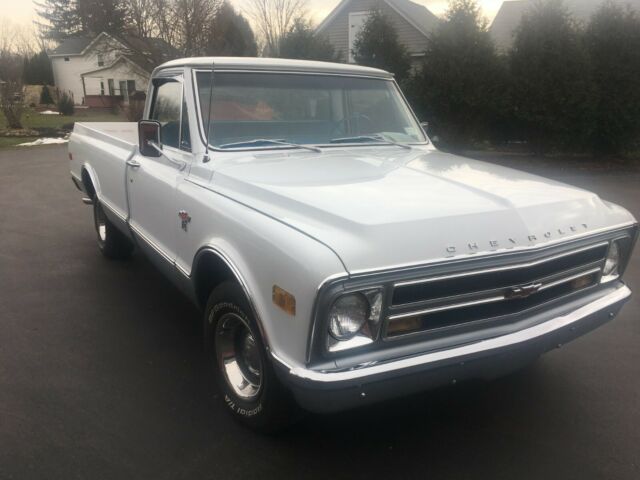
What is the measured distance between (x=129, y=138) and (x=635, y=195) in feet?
27.5

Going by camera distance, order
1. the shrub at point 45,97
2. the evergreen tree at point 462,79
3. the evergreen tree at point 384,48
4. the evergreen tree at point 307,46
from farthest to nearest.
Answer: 1. the shrub at point 45,97
2. the evergreen tree at point 307,46
3. the evergreen tree at point 384,48
4. the evergreen tree at point 462,79

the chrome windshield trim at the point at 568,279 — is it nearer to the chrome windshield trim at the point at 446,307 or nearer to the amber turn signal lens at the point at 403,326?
the chrome windshield trim at the point at 446,307

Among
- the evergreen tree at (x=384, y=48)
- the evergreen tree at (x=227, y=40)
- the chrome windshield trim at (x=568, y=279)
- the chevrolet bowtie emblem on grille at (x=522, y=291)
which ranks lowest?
the chrome windshield trim at (x=568, y=279)

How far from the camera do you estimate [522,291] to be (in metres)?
2.41

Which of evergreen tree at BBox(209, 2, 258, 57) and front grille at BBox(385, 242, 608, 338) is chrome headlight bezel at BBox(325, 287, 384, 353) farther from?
evergreen tree at BBox(209, 2, 258, 57)

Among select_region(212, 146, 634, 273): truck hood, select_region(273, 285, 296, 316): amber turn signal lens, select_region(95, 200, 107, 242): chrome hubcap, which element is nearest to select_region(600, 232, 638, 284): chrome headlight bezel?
select_region(212, 146, 634, 273): truck hood

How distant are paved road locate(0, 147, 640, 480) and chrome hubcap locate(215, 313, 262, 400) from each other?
0.70ft

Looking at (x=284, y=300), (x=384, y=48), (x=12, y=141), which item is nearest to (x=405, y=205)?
(x=284, y=300)

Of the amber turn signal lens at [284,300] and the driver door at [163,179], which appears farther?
the driver door at [163,179]

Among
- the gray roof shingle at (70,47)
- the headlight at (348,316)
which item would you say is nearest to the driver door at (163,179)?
the headlight at (348,316)

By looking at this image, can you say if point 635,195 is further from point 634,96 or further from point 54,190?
point 54,190

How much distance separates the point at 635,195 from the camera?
30.7 feet

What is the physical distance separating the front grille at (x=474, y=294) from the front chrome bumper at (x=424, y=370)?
0.38 ft

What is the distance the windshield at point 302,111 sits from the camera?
11.7ft
